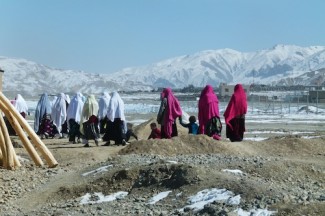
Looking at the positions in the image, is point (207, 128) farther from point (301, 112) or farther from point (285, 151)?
point (301, 112)

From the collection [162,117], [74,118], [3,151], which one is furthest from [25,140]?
[74,118]

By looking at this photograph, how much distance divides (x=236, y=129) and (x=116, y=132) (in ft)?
9.98

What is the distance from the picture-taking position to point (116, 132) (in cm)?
1568

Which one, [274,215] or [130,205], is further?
[130,205]

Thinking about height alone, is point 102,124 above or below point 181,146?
above

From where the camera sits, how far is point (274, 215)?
606 cm

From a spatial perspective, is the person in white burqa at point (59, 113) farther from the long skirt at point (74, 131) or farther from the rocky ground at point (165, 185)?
the rocky ground at point (165, 185)

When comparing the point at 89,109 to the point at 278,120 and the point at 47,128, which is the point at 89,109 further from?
the point at 278,120

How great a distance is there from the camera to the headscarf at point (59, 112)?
63.3 feet

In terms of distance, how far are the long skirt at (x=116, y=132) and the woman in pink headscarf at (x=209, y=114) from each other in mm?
2039

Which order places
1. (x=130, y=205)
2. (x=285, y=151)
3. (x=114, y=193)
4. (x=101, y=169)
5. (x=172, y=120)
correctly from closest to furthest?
1. (x=130, y=205)
2. (x=114, y=193)
3. (x=101, y=169)
4. (x=285, y=151)
5. (x=172, y=120)

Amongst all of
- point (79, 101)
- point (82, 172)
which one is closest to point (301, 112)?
point (79, 101)

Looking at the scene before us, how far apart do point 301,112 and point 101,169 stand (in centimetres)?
3868

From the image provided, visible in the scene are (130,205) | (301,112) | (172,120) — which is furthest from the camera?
(301,112)
